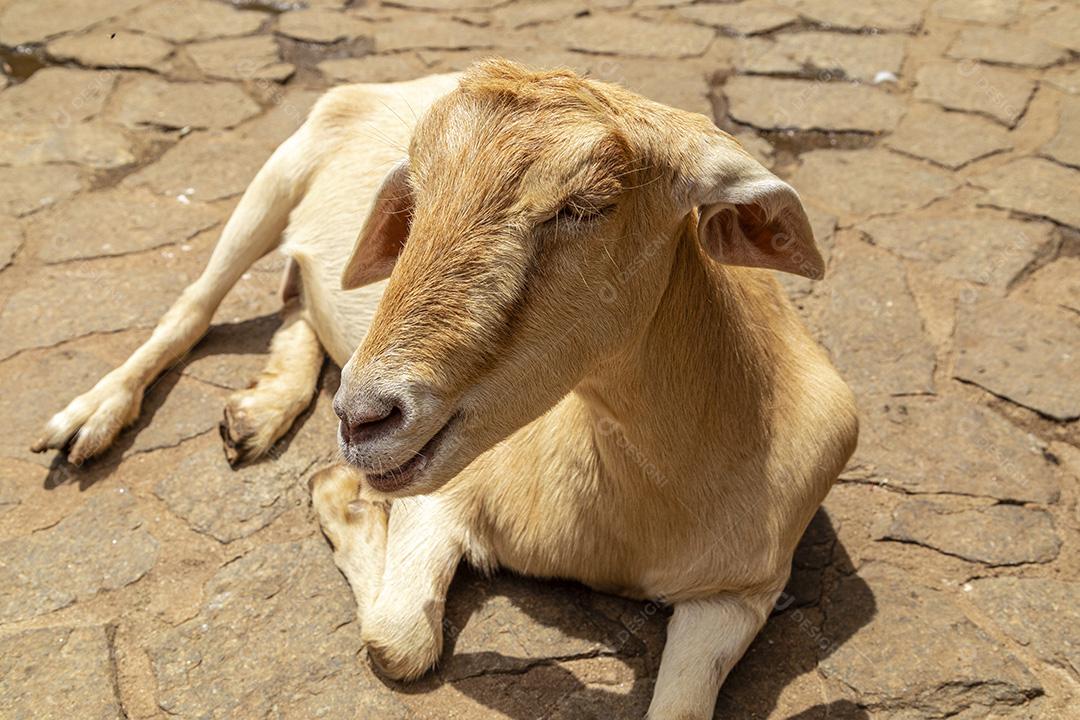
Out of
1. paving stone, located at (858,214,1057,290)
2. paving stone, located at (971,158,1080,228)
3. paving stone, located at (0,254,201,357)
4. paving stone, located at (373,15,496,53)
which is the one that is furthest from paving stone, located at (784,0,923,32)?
paving stone, located at (0,254,201,357)

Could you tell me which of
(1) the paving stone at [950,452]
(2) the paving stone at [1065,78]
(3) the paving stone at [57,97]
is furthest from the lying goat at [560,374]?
(2) the paving stone at [1065,78]

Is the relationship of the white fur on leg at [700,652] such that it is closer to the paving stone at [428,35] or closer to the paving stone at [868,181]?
the paving stone at [868,181]

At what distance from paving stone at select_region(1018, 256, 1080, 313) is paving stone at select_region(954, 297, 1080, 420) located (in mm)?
64

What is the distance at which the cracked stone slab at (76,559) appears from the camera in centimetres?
338

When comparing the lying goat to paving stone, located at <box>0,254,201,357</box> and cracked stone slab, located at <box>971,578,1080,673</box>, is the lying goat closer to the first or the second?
paving stone, located at <box>0,254,201,357</box>

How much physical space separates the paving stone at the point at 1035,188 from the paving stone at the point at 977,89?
53 centimetres

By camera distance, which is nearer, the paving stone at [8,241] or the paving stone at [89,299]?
the paving stone at [89,299]

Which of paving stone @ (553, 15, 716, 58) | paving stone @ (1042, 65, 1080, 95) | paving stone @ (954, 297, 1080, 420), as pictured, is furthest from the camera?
paving stone @ (553, 15, 716, 58)

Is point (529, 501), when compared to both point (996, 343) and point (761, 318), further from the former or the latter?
point (996, 343)

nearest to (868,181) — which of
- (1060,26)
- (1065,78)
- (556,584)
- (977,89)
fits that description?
(977,89)

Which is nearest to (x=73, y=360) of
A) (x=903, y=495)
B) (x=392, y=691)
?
(x=392, y=691)

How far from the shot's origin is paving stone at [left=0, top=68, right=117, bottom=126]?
6.02 m

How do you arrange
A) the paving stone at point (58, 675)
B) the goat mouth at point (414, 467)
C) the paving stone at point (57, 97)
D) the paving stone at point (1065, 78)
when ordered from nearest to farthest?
the goat mouth at point (414, 467), the paving stone at point (58, 675), the paving stone at point (57, 97), the paving stone at point (1065, 78)

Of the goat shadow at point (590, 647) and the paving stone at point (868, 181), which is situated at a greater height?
the paving stone at point (868, 181)
